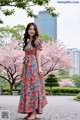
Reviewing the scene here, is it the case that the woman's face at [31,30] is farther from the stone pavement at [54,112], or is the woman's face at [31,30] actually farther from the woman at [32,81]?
the stone pavement at [54,112]

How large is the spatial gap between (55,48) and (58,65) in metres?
1.77

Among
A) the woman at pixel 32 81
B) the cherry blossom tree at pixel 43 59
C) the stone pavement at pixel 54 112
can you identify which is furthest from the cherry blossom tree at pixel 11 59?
the woman at pixel 32 81

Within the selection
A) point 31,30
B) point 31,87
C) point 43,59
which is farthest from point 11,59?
point 31,87

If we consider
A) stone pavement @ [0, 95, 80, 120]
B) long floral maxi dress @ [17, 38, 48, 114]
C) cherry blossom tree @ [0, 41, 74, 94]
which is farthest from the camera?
cherry blossom tree @ [0, 41, 74, 94]

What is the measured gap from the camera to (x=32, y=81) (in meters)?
7.21

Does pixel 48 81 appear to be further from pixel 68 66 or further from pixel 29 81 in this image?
pixel 29 81

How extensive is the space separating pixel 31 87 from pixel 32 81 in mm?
112

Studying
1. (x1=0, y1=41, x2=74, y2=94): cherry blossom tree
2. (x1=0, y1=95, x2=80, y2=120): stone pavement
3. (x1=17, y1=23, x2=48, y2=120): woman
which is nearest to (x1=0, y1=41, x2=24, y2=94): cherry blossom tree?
(x1=0, y1=41, x2=74, y2=94): cherry blossom tree

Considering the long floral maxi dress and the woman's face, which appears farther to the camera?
the woman's face

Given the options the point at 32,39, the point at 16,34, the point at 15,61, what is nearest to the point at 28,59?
the point at 32,39

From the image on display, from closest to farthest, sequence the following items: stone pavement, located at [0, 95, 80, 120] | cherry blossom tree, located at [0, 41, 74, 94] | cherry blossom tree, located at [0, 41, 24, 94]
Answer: stone pavement, located at [0, 95, 80, 120] → cherry blossom tree, located at [0, 41, 24, 94] → cherry blossom tree, located at [0, 41, 74, 94]

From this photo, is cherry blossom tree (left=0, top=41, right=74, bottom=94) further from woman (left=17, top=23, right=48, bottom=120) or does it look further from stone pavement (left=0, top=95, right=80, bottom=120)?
woman (left=17, top=23, right=48, bottom=120)

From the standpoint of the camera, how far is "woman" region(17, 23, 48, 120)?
282 inches

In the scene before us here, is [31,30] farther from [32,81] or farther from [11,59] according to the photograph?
[11,59]
